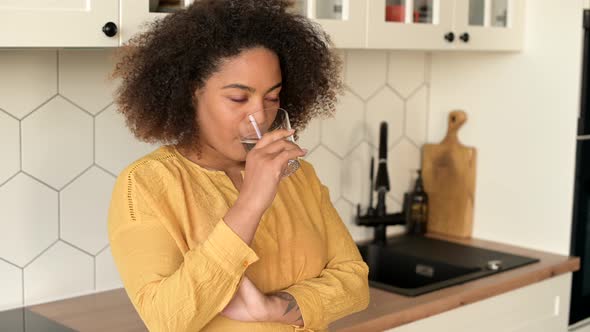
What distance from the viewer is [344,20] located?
226 centimetres

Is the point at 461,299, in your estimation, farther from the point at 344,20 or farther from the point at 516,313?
the point at 344,20

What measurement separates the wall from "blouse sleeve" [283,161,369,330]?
3.83 feet

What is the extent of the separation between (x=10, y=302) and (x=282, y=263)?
0.78 m

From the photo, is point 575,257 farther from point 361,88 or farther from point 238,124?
point 238,124

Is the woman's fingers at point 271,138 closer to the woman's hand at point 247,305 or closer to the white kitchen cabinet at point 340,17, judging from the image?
the woman's hand at point 247,305

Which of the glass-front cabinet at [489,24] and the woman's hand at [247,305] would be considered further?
the glass-front cabinet at [489,24]

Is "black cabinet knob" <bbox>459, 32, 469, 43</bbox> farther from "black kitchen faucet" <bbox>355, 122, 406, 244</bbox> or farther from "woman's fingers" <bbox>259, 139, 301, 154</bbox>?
"woman's fingers" <bbox>259, 139, 301, 154</bbox>

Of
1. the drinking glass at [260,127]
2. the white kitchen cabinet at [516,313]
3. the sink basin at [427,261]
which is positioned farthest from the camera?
the sink basin at [427,261]

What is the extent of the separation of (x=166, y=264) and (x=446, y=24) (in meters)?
1.39

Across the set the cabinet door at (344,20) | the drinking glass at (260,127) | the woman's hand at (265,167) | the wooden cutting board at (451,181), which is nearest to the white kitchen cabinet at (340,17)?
the cabinet door at (344,20)

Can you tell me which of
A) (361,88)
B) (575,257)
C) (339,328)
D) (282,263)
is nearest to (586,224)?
(575,257)

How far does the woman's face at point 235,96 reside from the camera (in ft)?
5.08

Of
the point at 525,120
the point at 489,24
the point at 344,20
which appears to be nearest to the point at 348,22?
the point at 344,20

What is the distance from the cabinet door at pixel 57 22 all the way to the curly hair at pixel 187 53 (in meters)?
0.08
